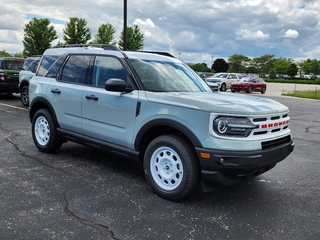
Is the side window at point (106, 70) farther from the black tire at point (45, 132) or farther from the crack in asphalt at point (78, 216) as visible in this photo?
the crack in asphalt at point (78, 216)

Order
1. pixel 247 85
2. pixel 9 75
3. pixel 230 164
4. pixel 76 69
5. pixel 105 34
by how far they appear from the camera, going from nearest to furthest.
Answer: pixel 230 164 → pixel 76 69 → pixel 9 75 → pixel 247 85 → pixel 105 34

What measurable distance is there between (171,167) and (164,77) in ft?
4.37

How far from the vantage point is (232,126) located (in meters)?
3.39

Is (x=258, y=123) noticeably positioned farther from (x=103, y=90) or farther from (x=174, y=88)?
(x=103, y=90)

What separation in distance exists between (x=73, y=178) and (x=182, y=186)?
1.68m

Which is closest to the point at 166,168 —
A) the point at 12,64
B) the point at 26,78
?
the point at 26,78

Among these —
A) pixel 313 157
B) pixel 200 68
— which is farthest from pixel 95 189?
pixel 200 68

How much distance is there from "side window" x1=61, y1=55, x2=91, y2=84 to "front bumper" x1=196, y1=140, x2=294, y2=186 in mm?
2404

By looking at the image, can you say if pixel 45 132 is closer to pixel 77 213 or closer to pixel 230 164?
pixel 77 213

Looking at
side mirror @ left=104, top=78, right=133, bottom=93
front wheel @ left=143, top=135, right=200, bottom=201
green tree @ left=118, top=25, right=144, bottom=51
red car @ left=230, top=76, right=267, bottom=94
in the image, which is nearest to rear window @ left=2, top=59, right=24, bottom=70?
side mirror @ left=104, top=78, right=133, bottom=93

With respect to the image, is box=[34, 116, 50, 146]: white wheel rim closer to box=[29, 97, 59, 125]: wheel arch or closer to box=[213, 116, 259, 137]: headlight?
box=[29, 97, 59, 125]: wheel arch

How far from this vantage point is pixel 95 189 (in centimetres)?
412

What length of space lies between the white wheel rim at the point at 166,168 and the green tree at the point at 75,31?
37.3 m

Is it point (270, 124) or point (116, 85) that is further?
point (116, 85)
